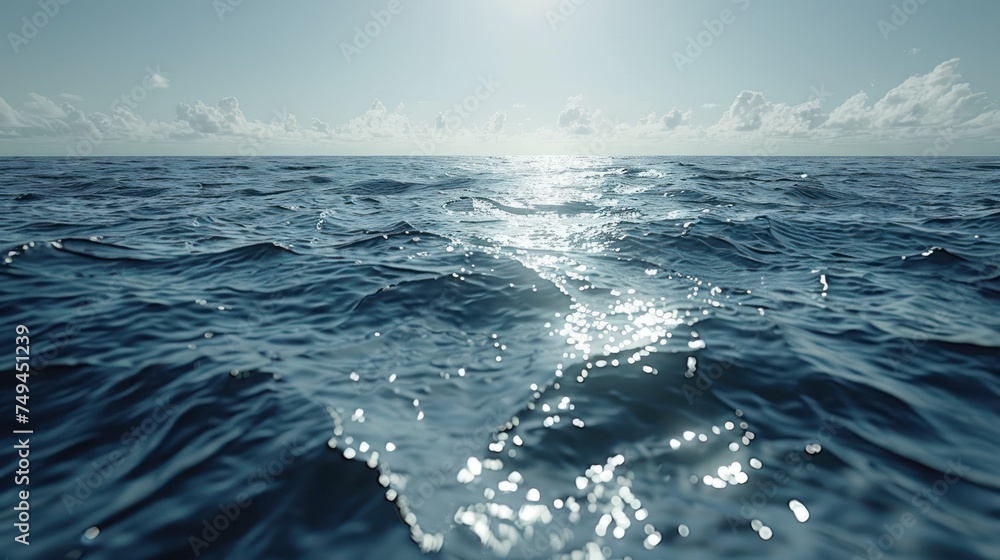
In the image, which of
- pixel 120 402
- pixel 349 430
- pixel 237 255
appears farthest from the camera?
pixel 237 255

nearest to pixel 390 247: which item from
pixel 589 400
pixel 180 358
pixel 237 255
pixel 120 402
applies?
pixel 237 255

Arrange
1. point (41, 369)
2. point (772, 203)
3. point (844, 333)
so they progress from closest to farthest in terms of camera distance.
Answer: point (41, 369)
point (844, 333)
point (772, 203)

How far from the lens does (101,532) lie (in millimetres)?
2902

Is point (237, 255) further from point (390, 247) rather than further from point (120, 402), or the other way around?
point (120, 402)

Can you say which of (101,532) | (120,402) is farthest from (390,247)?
(101,532)

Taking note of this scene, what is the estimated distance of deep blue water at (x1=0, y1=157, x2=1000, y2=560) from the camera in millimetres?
3002

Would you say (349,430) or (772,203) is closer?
(349,430)

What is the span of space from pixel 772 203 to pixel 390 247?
17.2 metres

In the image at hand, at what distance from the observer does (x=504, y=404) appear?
4.47m

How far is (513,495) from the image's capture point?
10.8 feet

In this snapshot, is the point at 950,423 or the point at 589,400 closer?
the point at 950,423

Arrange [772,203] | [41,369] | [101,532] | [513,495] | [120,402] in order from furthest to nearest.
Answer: [772,203], [41,369], [120,402], [513,495], [101,532]

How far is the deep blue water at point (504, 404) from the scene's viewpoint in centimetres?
300

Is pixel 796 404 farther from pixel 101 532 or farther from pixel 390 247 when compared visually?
pixel 390 247
